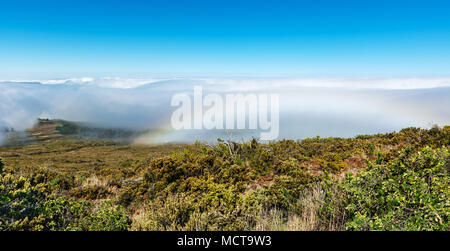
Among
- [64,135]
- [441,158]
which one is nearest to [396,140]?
[441,158]

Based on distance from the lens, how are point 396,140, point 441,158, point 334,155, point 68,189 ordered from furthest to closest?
1. point 396,140
2. point 334,155
3. point 68,189
4. point 441,158

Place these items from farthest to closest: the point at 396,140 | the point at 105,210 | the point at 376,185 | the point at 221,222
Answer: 1. the point at 396,140
2. the point at 105,210
3. the point at 221,222
4. the point at 376,185

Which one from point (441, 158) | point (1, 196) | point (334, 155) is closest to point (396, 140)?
point (334, 155)

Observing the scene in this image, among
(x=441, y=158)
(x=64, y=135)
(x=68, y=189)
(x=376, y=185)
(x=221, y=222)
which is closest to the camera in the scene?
(x=441, y=158)

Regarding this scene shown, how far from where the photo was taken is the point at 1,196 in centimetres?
325

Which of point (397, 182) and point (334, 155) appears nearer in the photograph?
point (397, 182)
